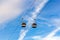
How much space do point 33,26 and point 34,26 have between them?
308 mm

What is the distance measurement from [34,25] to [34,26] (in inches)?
12.2

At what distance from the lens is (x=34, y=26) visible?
45.7 metres

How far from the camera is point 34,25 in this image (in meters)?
45.7

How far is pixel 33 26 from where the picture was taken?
45.7 m

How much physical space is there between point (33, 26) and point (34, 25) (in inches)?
17.2
